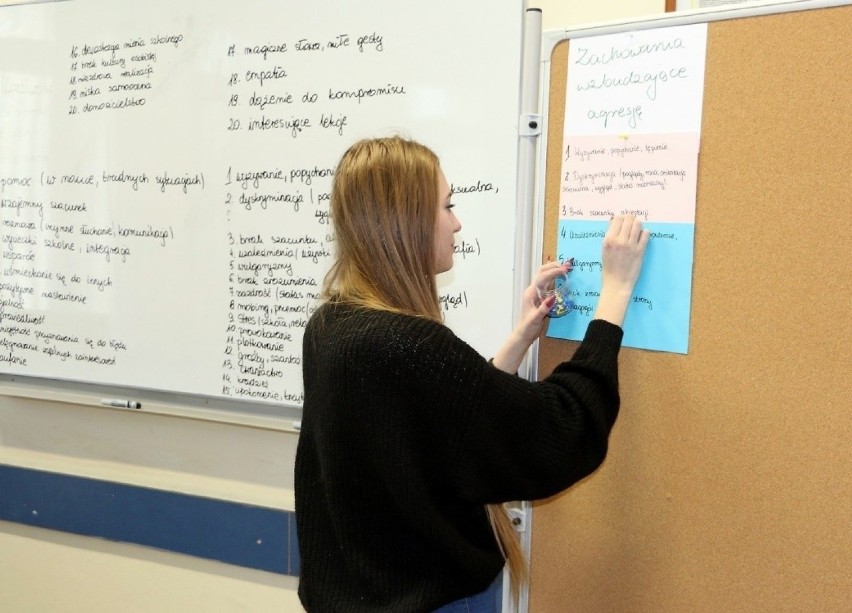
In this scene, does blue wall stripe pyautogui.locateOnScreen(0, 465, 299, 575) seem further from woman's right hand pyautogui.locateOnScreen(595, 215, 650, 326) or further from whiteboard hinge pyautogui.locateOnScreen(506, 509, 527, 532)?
woman's right hand pyautogui.locateOnScreen(595, 215, 650, 326)

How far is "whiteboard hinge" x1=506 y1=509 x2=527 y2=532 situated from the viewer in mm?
1312

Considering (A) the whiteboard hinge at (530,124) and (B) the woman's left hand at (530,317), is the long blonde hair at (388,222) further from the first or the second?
(A) the whiteboard hinge at (530,124)

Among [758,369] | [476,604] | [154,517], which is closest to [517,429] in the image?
[476,604]

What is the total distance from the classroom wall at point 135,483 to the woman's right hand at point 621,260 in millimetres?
994

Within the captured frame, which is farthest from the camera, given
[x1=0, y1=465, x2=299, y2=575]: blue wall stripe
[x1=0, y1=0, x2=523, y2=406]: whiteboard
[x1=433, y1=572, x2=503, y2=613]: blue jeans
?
[x1=0, y1=465, x2=299, y2=575]: blue wall stripe

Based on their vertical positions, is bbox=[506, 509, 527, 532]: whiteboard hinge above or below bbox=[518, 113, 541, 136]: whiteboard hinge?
below

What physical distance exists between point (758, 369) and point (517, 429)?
0.42m

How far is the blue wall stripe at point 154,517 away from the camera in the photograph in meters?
1.84

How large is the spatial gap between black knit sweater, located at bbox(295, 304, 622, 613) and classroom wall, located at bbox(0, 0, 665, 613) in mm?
868

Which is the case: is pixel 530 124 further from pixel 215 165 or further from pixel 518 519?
pixel 215 165

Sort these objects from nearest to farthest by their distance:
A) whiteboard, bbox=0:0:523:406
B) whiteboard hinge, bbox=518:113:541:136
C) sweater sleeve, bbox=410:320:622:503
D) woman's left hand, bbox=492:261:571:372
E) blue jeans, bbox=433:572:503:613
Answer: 1. sweater sleeve, bbox=410:320:622:503
2. blue jeans, bbox=433:572:503:613
3. woman's left hand, bbox=492:261:571:372
4. whiteboard hinge, bbox=518:113:541:136
5. whiteboard, bbox=0:0:523:406

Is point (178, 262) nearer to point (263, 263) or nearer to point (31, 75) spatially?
point (263, 263)

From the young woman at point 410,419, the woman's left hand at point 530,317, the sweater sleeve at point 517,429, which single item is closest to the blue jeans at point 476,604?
the young woman at point 410,419

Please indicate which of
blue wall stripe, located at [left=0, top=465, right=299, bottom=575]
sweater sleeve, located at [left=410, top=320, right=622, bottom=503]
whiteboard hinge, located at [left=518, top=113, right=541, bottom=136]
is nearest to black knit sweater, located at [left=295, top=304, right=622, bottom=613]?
sweater sleeve, located at [left=410, top=320, right=622, bottom=503]
